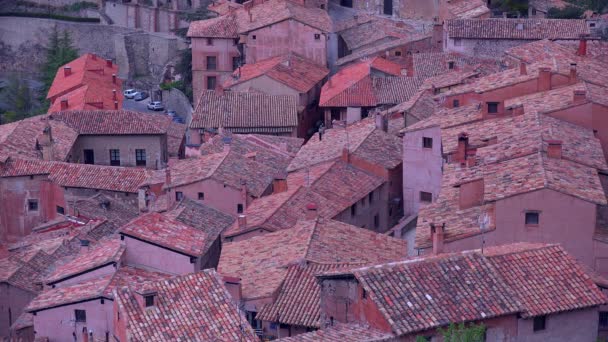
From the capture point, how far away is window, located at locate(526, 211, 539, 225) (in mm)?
27234

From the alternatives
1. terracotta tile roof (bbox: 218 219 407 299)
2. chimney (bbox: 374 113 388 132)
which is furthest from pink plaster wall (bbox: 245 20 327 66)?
terracotta tile roof (bbox: 218 219 407 299)

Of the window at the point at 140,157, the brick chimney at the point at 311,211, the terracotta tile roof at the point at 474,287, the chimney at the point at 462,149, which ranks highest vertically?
the chimney at the point at 462,149

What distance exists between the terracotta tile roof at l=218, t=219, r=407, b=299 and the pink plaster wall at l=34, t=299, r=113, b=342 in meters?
2.86

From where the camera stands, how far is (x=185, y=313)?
81.6 ft

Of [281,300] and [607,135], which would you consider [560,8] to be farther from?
[281,300]

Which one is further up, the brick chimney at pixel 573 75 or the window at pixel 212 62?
the brick chimney at pixel 573 75

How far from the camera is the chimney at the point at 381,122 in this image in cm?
4169

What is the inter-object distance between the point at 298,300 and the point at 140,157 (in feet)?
72.2

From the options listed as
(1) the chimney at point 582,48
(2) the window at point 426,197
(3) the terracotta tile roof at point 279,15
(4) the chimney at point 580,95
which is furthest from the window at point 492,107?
(3) the terracotta tile roof at point 279,15

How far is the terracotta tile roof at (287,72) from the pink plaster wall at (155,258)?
74.2 feet

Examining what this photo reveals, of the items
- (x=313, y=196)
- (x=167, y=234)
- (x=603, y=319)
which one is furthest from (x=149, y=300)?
(x=313, y=196)

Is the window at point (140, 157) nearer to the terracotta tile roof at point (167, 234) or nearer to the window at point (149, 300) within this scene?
the terracotta tile roof at point (167, 234)

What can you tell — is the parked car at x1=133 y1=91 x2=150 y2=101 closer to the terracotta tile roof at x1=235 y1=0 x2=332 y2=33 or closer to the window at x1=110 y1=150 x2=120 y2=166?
the terracotta tile roof at x1=235 y1=0 x2=332 y2=33

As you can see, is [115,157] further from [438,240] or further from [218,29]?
[438,240]
